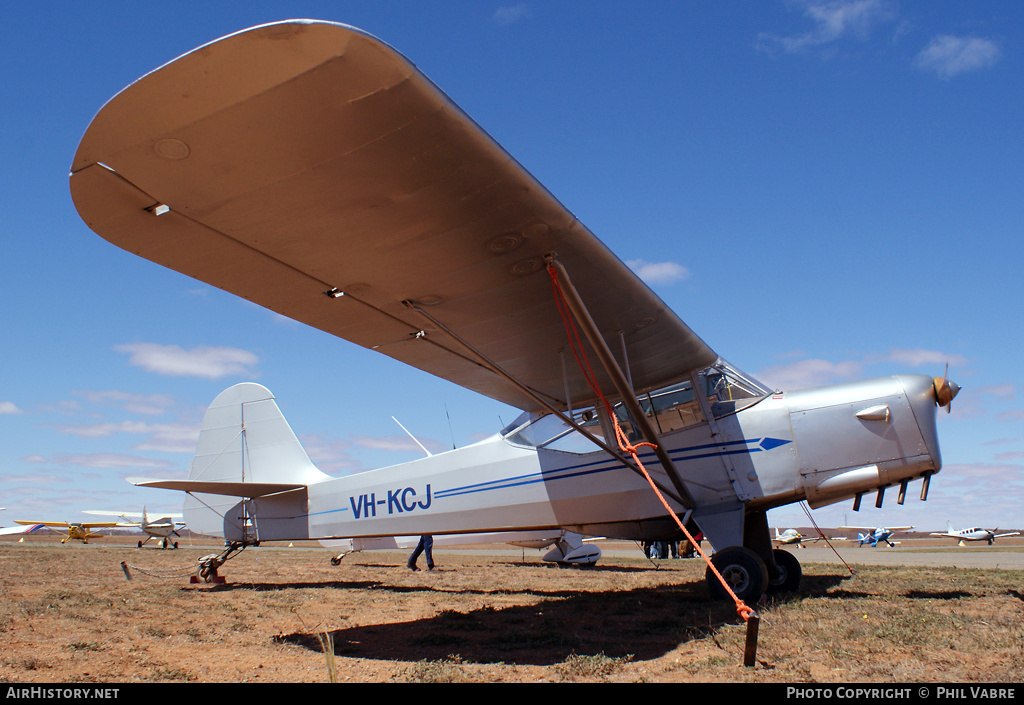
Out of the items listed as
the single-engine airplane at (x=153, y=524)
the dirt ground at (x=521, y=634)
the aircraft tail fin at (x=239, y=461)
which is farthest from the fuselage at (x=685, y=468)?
the single-engine airplane at (x=153, y=524)

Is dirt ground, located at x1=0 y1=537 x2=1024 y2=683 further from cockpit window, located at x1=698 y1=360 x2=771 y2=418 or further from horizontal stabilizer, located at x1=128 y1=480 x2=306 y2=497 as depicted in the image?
cockpit window, located at x1=698 y1=360 x2=771 y2=418

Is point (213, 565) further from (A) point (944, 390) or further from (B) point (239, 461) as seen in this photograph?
(A) point (944, 390)

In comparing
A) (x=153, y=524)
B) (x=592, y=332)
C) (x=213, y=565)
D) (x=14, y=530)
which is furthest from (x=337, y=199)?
(x=14, y=530)

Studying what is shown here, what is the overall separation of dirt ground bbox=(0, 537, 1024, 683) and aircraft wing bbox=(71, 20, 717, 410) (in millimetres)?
2559

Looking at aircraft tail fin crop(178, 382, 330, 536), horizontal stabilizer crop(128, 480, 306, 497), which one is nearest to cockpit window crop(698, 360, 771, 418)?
aircraft tail fin crop(178, 382, 330, 536)

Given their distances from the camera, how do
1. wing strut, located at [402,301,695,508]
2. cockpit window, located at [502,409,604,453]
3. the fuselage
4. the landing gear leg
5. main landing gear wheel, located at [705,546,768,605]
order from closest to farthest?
wing strut, located at [402,301,695,508], main landing gear wheel, located at [705,546,768,605], the fuselage, cockpit window, located at [502,409,604,453], the landing gear leg

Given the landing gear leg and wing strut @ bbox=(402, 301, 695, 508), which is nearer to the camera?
wing strut @ bbox=(402, 301, 695, 508)

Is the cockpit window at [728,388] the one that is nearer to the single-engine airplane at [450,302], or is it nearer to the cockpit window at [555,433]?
the single-engine airplane at [450,302]

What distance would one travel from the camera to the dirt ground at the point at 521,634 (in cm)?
354

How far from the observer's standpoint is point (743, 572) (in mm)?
5543

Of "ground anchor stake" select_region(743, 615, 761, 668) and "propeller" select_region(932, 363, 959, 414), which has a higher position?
→ "propeller" select_region(932, 363, 959, 414)

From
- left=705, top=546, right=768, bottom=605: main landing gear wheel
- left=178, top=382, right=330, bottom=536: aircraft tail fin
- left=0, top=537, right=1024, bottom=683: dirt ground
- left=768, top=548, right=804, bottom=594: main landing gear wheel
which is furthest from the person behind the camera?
left=178, top=382, right=330, bottom=536: aircraft tail fin

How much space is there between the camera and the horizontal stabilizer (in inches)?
384

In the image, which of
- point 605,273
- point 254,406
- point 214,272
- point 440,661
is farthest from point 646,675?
point 254,406
